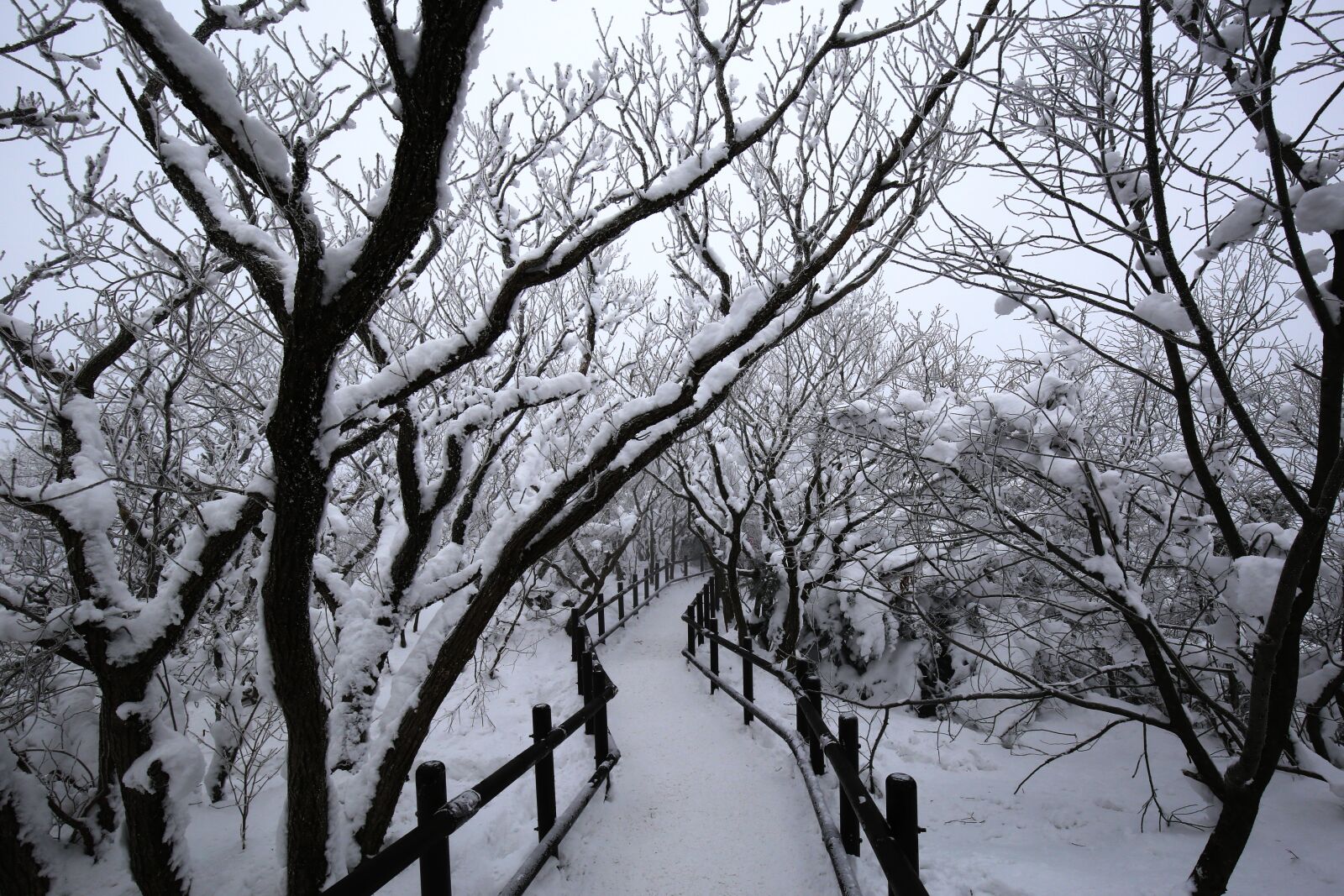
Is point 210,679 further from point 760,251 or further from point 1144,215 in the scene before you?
point 1144,215

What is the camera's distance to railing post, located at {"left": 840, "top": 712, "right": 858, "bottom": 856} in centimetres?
326

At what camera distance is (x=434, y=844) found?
257cm

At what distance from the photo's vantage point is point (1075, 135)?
8.61 feet

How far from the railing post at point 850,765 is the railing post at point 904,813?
0.75m

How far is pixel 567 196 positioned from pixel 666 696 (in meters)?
6.57

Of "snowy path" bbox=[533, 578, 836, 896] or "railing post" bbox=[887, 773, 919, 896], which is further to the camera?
"snowy path" bbox=[533, 578, 836, 896]

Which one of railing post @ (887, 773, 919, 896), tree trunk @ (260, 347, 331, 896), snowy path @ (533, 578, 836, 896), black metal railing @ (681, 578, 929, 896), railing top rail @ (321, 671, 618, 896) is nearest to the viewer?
railing top rail @ (321, 671, 618, 896)

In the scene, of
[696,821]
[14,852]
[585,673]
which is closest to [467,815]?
[696,821]

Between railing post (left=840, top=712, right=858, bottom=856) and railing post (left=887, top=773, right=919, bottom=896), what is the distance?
2.46 feet

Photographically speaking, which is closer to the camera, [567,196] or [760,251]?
[567,196]

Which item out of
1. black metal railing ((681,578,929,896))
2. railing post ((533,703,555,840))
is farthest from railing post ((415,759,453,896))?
black metal railing ((681,578,929,896))

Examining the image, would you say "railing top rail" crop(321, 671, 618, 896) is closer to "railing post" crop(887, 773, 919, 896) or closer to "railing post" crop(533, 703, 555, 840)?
"railing post" crop(533, 703, 555, 840)

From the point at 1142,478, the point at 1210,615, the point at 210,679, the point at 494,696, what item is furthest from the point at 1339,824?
the point at 210,679

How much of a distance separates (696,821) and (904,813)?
2590mm
